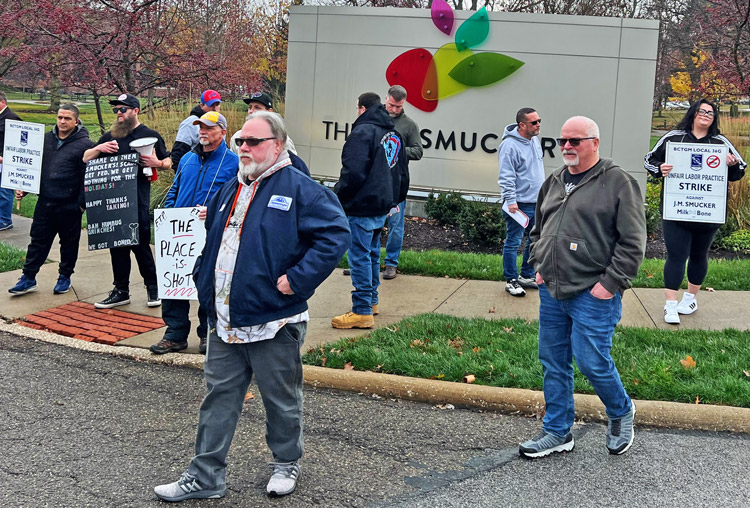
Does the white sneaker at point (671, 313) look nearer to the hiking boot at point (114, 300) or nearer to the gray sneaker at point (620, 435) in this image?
the gray sneaker at point (620, 435)

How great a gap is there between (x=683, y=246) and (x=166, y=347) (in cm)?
454

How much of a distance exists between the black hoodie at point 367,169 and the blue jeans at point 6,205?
23.0ft

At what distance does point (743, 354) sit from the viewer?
6191 mm

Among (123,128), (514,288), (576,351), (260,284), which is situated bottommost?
(514,288)

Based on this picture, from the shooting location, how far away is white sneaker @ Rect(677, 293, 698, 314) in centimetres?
745

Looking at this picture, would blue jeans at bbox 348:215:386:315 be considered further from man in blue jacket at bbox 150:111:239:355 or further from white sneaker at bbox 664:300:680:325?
white sneaker at bbox 664:300:680:325

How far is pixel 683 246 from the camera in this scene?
7.28 meters

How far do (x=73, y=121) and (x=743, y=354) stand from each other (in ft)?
21.0

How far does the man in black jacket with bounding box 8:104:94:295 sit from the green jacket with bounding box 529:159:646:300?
16.8 ft

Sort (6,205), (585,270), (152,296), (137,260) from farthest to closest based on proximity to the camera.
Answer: (6,205) < (152,296) < (137,260) < (585,270)

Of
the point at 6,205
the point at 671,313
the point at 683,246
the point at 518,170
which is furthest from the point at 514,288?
the point at 6,205

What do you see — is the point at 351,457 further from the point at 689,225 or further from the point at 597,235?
the point at 689,225

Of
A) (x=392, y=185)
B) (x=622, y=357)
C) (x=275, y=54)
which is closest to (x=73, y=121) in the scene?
(x=392, y=185)

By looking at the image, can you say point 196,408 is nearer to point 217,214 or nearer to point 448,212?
point 217,214
